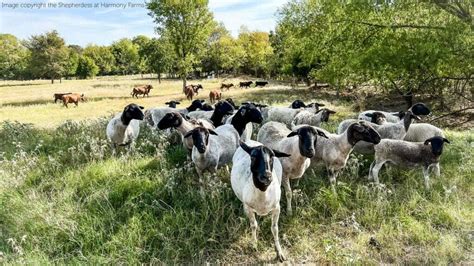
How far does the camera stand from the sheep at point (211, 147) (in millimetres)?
7066

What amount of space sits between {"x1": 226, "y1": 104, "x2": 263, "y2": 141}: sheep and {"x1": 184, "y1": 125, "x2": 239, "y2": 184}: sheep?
0.24 meters

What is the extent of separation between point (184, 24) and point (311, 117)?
3124 cm

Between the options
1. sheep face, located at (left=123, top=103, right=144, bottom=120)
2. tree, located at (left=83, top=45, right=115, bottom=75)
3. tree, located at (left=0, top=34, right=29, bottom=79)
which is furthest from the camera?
tree, located at (left=83, top=45, right=115, bottom=75)

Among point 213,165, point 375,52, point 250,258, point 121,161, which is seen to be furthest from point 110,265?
point 375,52

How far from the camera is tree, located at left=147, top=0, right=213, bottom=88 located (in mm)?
39406

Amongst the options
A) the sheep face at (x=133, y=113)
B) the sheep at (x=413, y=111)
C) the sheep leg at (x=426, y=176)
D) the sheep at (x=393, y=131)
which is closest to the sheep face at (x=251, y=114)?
the sheep at (x=393, y=131)

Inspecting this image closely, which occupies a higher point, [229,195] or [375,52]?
[375,52]

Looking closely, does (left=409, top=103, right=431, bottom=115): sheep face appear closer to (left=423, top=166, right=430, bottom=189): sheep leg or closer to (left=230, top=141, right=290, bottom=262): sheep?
(left=423, top=166, right=430, bottom=189): sheep leg

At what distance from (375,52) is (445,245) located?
9.04 meters

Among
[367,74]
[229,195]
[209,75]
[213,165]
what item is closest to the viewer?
[229,195]

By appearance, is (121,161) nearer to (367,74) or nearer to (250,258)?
(250,258)

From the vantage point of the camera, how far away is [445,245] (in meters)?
5.58

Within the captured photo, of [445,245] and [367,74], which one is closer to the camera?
[445,245]

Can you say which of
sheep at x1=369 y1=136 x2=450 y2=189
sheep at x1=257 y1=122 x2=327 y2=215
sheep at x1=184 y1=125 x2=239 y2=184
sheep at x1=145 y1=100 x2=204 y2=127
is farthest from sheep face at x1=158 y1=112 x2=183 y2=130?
sheep at x1=369 y1=136 x2=450 y2=189
